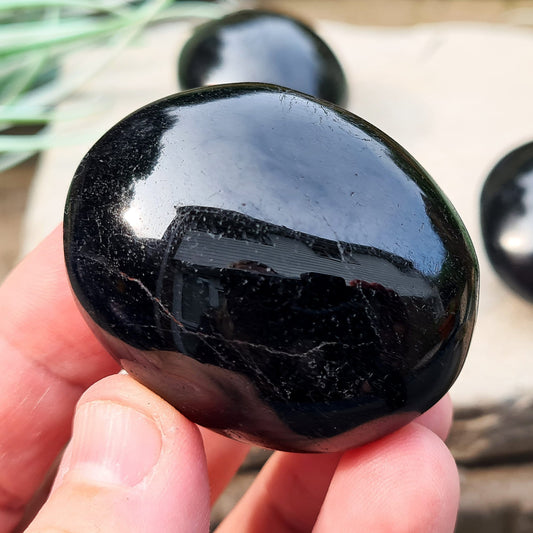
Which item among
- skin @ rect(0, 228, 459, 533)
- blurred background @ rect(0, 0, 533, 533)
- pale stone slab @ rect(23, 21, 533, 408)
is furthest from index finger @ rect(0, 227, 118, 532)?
pale stone slab @ rect(23, 21, 533, 408)

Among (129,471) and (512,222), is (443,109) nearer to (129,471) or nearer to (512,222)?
(512,222)

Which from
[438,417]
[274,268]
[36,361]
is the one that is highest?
[274,268]

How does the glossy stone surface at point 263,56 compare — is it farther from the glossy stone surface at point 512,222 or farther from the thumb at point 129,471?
the thumb at point 129,471

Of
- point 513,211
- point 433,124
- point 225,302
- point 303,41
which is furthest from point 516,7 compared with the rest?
point 225,302

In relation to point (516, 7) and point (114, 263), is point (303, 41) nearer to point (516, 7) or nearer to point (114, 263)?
point (114, 263)

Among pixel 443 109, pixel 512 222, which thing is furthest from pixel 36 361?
pixel 443 109

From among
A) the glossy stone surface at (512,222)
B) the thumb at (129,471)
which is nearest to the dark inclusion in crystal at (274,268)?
the thumb at (129,471)
